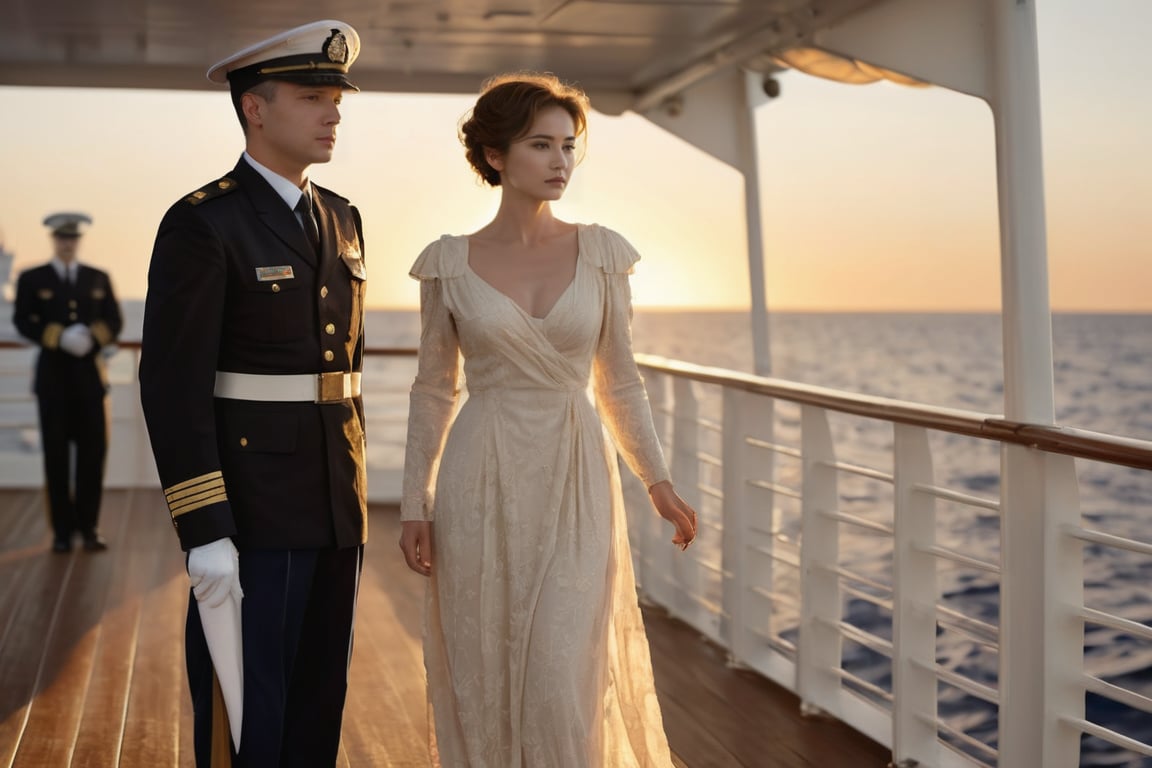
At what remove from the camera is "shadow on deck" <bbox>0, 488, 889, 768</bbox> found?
3.47 m

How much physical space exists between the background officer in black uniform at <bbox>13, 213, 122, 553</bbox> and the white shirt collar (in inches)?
181

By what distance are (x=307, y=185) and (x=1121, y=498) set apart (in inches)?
1218

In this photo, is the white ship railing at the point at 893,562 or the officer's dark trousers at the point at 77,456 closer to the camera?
the white ship railing at the point at 893,562

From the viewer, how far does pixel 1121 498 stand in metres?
30.6

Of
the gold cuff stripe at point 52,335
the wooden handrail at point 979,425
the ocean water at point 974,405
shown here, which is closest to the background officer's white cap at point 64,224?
the gold cuff stripe at point 52,335

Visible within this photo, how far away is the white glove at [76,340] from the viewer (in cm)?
647

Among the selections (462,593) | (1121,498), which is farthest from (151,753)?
(1121,498)

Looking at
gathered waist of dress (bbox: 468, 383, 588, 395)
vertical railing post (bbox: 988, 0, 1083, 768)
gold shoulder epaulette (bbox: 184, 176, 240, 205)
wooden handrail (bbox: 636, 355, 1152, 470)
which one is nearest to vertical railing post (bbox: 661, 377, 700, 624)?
wooden handrail (bbox: 636, 355, 1152, 470)

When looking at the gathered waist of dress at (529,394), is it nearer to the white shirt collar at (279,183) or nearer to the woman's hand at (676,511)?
the woman's hand at (676,511)

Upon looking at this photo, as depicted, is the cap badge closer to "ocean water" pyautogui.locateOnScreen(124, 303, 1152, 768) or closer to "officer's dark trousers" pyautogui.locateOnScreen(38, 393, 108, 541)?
"ocean water" pyautogui.locateOnScreen(124, 303, 1152, 768)

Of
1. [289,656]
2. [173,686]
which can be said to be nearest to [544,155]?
[289,656]

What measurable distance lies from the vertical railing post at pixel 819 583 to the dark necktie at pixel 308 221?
5.99 ft

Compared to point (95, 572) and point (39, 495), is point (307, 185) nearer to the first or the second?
point (95, 572)

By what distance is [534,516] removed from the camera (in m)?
2.44
